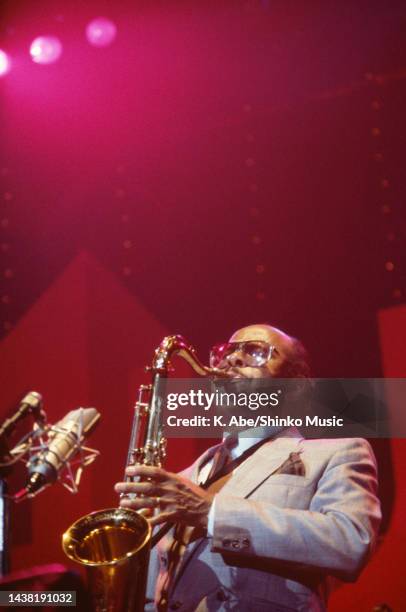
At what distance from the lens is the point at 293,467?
252 cm

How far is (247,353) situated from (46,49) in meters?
3.06

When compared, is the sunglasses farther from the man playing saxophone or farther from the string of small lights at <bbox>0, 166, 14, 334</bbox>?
the string of small lights at <bbox>0, 166, 14, 334</bbox>

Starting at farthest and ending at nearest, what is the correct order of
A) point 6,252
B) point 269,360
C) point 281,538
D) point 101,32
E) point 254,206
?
point 101,32
point 6,252
point 254,206
point 269,360
point 281,538

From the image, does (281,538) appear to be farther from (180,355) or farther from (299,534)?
(180,355)

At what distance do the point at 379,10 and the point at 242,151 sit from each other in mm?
1313

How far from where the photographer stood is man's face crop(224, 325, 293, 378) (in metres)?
3.01

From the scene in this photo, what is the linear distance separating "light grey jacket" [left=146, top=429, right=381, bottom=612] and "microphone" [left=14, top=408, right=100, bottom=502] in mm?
655

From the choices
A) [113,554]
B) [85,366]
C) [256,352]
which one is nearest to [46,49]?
[85,366]

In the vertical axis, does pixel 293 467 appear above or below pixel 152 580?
above

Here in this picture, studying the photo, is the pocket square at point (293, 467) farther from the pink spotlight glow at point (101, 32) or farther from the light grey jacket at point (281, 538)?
the pink spotlight glow at point (101, 32)

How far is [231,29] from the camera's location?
4.29 m

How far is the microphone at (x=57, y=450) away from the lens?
2795 millimetres

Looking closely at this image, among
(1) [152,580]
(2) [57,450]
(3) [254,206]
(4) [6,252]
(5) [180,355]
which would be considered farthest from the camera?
(4) [6,252]

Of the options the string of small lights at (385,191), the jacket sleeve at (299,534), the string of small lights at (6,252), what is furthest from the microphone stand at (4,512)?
the string of small lights at (385,191)
